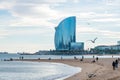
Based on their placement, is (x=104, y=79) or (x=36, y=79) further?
(x=36, y=79)

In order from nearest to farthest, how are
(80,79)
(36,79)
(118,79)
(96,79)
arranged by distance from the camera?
1. (118,79)
2. (96,79)
3. (80,79)
4. (36,79)

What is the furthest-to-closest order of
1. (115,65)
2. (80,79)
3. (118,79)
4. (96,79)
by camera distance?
1. (115,65)
2. (80,79)
3. (96,79)
4. (118,79)

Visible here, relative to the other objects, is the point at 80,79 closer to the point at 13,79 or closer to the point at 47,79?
the point at 47,79

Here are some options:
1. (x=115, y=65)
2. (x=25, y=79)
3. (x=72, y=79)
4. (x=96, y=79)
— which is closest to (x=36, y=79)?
(x=25, y=79)

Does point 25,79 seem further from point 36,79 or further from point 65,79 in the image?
point 65,79

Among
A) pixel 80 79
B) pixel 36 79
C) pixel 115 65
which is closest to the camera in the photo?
pixel 80 79

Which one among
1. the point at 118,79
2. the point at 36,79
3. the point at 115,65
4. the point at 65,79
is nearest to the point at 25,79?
the point at 36,79

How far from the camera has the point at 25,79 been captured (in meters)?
39.0

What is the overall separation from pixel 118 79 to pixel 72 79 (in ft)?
26.7

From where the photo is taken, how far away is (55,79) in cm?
3819

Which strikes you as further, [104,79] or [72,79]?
[72,79]

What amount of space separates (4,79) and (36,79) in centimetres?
344

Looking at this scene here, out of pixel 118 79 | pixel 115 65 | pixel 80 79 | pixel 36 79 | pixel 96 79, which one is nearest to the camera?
pixel 118 79

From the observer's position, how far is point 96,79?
34094 millimetres
